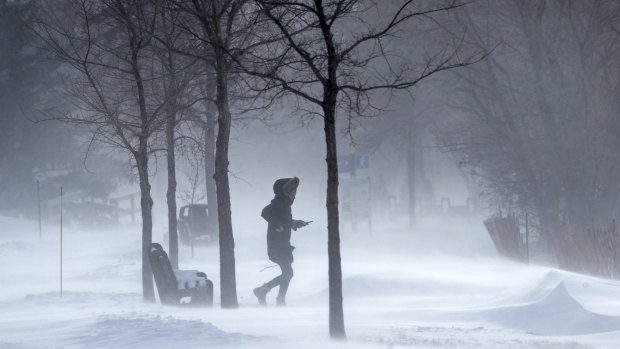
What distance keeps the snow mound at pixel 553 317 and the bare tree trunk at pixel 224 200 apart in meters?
3.57

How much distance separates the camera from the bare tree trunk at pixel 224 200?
1134cm

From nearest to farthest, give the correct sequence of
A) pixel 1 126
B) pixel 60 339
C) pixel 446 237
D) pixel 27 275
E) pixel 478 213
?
pixel 60 339 < pixel 27 275 < pixel 446 237 < pixel 1 126 < pixel 478 213

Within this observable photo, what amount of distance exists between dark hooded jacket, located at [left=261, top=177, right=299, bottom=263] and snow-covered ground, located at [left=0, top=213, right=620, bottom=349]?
78 centimetres

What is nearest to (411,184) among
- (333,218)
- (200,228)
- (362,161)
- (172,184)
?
(362,161)

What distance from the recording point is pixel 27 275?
20.8 m

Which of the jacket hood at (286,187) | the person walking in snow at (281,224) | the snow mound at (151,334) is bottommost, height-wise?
the snow mound at (151,334)

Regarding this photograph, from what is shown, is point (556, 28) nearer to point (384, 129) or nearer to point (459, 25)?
point (459, 25)

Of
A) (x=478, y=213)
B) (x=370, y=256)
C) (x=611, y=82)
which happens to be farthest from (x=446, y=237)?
(x=478, y=213)

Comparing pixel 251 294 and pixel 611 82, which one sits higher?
pixel 611 82

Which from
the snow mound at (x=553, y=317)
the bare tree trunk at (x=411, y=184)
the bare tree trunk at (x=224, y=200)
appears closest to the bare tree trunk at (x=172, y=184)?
the bare tree trunk at (x=224, y=200)

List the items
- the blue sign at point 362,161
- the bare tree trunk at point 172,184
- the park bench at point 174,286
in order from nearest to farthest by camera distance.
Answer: the park bench at point 174,286
the bare tree trunk at point 172,184
the blue sign at point 362,161

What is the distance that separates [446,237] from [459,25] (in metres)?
9.68

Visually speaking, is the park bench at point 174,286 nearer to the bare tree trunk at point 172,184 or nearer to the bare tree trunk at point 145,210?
the bare tree trunk at point 145,210

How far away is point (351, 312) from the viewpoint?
11.5m
